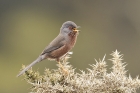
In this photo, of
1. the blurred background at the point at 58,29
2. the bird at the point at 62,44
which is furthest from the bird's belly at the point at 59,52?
the blurred background at the point at 58,29

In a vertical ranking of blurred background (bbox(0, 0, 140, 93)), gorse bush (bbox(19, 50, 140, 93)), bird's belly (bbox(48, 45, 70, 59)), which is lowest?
gorse bush (bbox(19, 50, 140, 93))

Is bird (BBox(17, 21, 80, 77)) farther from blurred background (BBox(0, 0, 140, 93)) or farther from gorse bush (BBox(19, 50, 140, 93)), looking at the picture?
blurred background (BBox(0, 0, 140, 93))

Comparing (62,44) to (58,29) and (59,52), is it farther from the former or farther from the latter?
(58,29)

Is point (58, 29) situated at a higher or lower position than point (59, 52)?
higher

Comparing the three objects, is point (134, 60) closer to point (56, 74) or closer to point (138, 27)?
point (138, 27)

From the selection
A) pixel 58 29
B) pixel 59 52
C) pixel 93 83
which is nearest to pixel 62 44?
pixel 59 52

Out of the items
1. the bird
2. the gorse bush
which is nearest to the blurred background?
the bird

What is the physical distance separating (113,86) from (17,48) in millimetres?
20615

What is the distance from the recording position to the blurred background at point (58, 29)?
22.1m

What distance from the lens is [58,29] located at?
25.4 meters

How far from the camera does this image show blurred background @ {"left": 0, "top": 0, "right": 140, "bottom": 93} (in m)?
22.1

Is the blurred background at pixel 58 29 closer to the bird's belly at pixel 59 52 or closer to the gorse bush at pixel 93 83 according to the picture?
the bird's belly at pixel 59 52

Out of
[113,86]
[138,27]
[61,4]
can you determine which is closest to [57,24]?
[61,4]

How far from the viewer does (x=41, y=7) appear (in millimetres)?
28219
